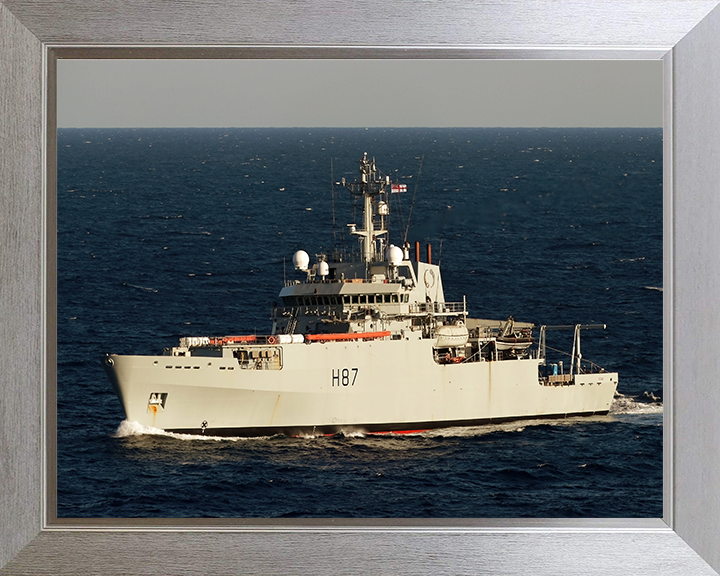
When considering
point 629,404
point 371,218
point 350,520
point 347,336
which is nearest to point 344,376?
point 347,336

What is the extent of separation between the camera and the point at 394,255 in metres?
26.0

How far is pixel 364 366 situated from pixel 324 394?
114 centimetres

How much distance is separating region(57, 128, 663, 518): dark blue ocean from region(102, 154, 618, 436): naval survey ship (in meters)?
0.49

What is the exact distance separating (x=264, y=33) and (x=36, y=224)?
254 centimetres

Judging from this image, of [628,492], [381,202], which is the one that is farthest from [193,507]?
[381,202]

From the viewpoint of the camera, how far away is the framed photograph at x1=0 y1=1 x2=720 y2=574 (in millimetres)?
9344

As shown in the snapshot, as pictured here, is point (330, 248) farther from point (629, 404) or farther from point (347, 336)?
point (629, 404)

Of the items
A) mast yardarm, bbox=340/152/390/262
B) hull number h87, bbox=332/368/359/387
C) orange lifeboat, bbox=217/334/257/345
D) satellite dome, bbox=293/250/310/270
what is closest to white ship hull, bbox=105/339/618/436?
hull number h87, bbox=332/368/359/387

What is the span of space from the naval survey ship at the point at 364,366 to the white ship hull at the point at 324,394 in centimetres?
2

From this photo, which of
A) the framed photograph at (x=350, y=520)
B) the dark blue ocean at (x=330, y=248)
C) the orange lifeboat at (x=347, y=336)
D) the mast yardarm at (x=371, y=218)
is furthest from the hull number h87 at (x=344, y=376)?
the framed photograph at (x=350, y=520)

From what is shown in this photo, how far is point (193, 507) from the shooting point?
47.2ft

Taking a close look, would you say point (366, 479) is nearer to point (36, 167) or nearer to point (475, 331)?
point (36, 167)

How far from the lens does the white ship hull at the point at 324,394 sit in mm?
21594

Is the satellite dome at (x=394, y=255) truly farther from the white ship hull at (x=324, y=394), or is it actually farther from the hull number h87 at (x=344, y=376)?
the hull number h87 at (x=344, y=376)
